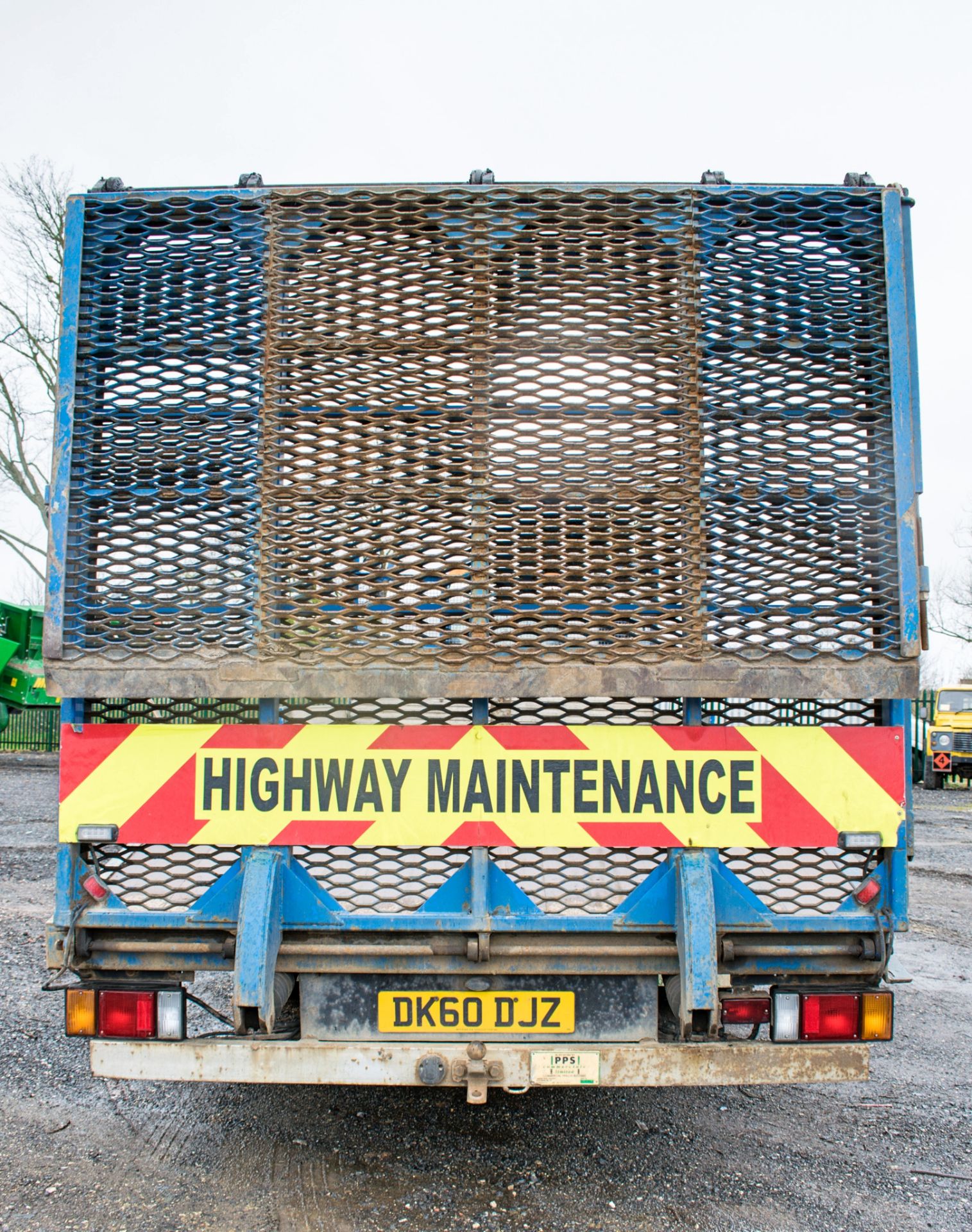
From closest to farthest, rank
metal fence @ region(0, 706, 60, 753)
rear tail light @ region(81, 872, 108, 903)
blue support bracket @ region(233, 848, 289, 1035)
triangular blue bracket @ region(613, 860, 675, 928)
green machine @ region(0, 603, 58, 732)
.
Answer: blue support bracket @ region(233, 848, 289, 1035) < triangular blue bracket @ region(613, 860, 675, 928) < rear tail light @ region(81, 872, 108, 903) < green machine @ region(0, 603, 58, 732) < metal fence @ region(0, 706, 60, 753)

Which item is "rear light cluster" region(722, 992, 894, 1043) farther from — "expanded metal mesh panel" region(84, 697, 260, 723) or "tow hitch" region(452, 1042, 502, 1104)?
"expanded metal mesh panel" region(84, 697, 260, 723)

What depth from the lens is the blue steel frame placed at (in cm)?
257

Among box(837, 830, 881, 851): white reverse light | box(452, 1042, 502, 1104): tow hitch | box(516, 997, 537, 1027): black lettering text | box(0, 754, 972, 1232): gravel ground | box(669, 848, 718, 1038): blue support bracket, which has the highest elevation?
box(837, 830, 881, 851): white reverse light

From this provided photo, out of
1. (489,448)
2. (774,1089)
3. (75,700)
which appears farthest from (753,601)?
(774,1089)

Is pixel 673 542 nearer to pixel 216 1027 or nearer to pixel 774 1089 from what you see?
pixel 774 1089

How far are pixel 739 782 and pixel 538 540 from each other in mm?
994

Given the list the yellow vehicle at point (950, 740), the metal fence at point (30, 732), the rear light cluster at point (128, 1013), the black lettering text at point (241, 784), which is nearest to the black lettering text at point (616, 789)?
the black lettering text at point (241, 784)

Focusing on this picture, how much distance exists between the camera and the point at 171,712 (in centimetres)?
286

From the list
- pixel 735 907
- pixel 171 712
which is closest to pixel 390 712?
pixel 171 712

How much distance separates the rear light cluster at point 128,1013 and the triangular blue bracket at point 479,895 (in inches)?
32.8

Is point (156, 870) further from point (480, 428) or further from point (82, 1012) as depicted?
point (480, 428)

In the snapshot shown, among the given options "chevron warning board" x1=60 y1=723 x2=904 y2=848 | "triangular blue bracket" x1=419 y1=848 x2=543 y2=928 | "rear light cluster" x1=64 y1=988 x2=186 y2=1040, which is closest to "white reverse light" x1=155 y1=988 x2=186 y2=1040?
"rear light cluster" x1=64 y1=988 x2=186 y2=1040

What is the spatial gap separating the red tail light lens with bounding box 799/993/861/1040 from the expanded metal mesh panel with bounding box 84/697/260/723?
6.45ft

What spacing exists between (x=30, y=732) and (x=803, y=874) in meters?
22.8
